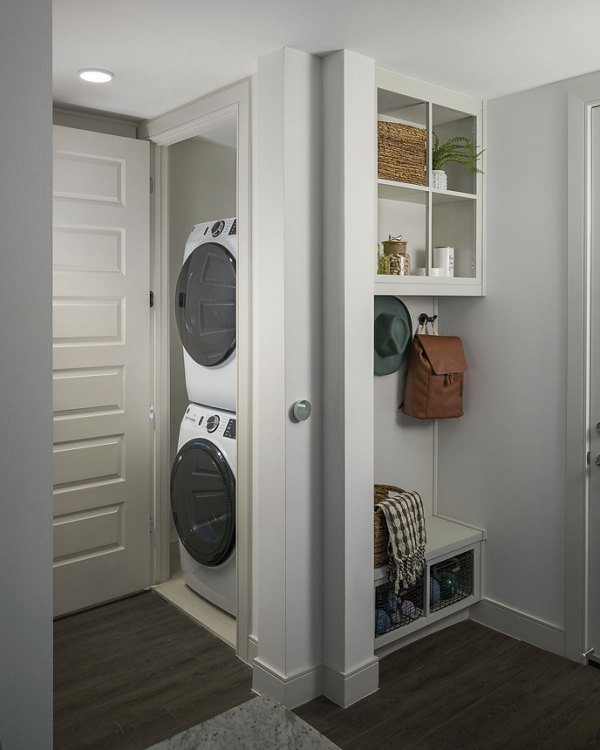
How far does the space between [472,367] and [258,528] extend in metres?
1.27

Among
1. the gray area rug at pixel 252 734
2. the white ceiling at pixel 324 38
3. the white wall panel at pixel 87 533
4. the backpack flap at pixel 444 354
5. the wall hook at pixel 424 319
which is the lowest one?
the white wall panel at pixel 87 533

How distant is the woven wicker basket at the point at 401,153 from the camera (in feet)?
8.86

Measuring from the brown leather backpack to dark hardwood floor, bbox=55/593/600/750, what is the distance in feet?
3.32

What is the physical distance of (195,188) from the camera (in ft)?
13.2

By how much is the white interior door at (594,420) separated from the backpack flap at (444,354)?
581mm

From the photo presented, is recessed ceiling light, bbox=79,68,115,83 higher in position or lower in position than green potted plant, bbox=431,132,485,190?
higher

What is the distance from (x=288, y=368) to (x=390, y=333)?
2.34 ft

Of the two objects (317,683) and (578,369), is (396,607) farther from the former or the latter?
(578,369)

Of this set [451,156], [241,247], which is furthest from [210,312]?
[451,156]

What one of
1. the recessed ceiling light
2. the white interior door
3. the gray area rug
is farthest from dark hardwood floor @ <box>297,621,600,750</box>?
the recessed ceiling light

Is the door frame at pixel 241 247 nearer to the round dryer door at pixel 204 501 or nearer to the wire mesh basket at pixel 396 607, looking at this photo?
the round dryer door at pixel 204 501

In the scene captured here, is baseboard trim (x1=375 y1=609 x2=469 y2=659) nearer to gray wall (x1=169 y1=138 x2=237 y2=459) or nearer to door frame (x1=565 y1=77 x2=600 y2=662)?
door frame (x1=565 y1=77 x2=600 y2=662)

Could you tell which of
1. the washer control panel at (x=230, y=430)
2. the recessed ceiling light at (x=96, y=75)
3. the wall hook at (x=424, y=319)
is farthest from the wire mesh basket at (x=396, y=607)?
the recessed ceiling light at (x=96, y=75)

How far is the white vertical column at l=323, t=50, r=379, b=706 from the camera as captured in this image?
8.11 feet
